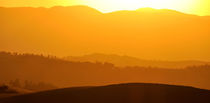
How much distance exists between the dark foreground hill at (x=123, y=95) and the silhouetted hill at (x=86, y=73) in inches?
1723

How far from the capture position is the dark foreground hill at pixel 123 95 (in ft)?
39.9

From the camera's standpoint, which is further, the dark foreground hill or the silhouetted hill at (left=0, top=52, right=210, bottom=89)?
the silhouetted hill at (left=0, top=52, right=210, bottom=89)

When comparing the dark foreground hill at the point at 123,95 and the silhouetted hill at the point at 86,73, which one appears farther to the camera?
the silhouetted hill at the point at 86,73

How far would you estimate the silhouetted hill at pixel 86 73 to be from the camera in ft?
199

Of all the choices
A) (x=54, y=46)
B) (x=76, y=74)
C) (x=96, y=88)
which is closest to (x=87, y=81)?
(x=76, y=74)

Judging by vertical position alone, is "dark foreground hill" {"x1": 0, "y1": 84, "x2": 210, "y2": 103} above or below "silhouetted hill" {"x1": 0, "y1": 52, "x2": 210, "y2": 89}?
below

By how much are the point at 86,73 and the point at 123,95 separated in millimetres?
53809

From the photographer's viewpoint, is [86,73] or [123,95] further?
[86,73]

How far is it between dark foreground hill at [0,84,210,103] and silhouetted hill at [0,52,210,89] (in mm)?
43775

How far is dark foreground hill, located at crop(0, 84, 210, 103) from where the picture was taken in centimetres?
1216

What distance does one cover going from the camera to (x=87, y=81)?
62.0 metres

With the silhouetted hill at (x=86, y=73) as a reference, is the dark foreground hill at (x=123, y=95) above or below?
below

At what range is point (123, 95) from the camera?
12.5m

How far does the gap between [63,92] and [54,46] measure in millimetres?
157768
